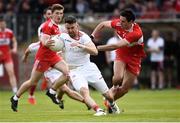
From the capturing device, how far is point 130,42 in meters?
18.4

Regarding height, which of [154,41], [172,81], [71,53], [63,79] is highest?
[71,53]

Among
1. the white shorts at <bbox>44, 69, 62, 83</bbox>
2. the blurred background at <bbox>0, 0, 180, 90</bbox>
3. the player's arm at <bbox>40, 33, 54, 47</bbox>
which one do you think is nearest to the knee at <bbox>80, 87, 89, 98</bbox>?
the player's arm at <bbox>40, 33, 54, 47</bbox>

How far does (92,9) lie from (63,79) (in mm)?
15173

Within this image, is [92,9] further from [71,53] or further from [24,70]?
[71,53]

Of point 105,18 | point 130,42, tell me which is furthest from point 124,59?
point 105,18

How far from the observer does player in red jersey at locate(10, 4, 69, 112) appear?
19.3 metres

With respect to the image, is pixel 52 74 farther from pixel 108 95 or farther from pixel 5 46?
pixel 5 46

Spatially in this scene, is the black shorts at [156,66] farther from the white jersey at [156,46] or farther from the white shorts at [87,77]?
the white shorts at [87,77]

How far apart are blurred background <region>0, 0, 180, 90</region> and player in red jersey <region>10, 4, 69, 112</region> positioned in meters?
12.2

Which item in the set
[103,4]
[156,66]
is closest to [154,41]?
[156,66]

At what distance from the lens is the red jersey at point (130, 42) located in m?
18.4

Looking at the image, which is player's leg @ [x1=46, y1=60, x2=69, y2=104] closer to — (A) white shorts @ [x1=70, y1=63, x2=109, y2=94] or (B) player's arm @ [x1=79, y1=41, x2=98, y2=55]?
(A) white shorts @ [x1=70, y1=63, x2=109, y2=94]

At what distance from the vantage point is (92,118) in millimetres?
16344

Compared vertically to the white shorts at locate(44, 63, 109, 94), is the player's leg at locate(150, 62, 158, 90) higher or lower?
lower
